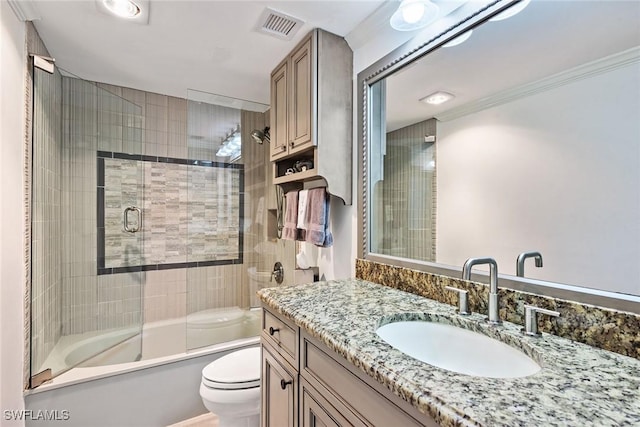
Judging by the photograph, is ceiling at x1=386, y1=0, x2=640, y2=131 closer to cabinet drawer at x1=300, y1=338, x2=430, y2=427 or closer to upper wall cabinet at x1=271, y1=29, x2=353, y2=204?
upper wall cabinet at x1=271, y1=29, x2=353, y2=204

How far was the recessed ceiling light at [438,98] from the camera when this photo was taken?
133 cm

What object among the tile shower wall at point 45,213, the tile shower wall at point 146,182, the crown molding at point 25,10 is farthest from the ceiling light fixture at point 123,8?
the tile shower wall at point 146,182

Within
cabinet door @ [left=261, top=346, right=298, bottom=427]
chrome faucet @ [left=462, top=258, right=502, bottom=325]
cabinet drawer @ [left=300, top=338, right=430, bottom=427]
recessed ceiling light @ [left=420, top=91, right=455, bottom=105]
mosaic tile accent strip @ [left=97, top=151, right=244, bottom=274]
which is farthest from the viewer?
mosaic tile accent strip @ [left=97, top=151, right=244, bottom=274]

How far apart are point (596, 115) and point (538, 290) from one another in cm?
55

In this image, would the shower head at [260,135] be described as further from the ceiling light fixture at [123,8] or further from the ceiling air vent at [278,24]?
the ceiling light fixture at [123,8]

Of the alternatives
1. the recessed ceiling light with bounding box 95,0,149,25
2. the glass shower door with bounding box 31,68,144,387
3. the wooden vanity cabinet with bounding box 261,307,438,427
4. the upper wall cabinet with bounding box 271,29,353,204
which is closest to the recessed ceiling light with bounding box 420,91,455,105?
the upper wall cabinet with bounding box 271,29,353,204

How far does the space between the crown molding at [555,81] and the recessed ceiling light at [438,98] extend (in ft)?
0.22

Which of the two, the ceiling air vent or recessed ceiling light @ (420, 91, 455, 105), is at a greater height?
the ceiling air vent

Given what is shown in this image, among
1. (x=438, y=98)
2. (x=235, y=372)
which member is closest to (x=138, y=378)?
(x=235, y=372)

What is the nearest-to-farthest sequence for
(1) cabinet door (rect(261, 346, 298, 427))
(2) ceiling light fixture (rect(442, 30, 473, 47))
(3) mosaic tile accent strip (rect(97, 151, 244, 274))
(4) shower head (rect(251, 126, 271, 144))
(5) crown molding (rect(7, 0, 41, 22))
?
1. (1) cabinet door (rect(261, 346, 298, 427))
2. (2) ceiling light fixture (rect(442, 30, 473, 47))
3. (5) crown molding (rect(7, 0, 41, 22))
4. (3) mosaic tile accent strip (rect(97, 151, 244, 274))
5. (4) shower head (rect(251, 126, 271, 144))

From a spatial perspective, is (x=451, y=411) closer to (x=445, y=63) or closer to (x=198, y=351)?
(x=445, y=63)

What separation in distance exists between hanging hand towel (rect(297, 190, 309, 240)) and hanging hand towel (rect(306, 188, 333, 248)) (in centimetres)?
7

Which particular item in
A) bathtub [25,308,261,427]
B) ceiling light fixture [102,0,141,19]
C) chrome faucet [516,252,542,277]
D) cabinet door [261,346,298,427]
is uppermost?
ceiling light fixture [102,0,141,19]

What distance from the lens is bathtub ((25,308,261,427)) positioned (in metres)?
1.74
